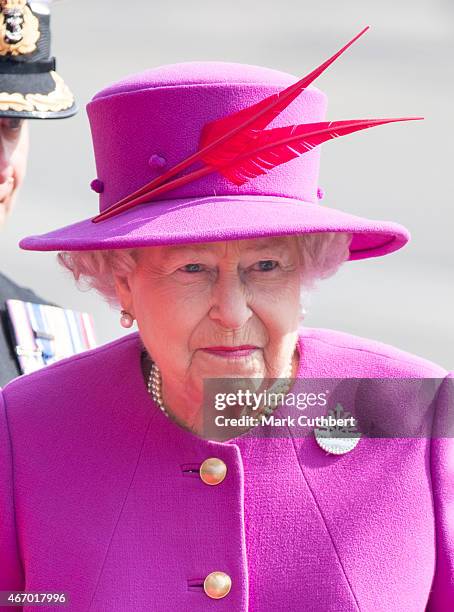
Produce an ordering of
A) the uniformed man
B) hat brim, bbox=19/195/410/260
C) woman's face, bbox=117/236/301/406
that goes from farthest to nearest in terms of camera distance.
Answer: the uniformed man < woman's face, bbox=117/236/301/406 < hat brim, bbox=19/195/410/260

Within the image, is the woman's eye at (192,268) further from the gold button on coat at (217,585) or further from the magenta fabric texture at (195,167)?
the gold button on coat at (217,585)

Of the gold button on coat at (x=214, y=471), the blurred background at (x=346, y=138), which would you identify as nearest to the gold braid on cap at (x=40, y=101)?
the gold button on coat at (x=214, y=471)

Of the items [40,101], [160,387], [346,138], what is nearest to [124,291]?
[160,387]

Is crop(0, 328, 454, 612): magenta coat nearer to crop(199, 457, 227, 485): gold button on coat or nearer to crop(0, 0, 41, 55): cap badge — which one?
crop(199, 457, 227, 485): gold button on coat

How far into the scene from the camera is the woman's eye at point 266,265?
2273 mm

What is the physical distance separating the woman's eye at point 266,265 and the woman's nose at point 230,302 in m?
0.05

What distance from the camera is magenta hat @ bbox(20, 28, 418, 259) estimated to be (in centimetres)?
218

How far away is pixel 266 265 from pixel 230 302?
5.0 inches

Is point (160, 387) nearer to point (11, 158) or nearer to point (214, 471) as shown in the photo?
point (214, 471)

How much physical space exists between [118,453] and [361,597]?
567mm

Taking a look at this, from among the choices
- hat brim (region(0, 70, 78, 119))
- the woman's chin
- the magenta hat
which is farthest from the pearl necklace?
hat brim (region(0, 70, 78, 119))

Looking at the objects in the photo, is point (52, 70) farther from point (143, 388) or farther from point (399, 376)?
point (399, 376)

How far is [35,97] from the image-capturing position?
124 inches

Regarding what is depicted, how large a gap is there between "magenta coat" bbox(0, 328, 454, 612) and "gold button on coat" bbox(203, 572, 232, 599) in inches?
0.5
